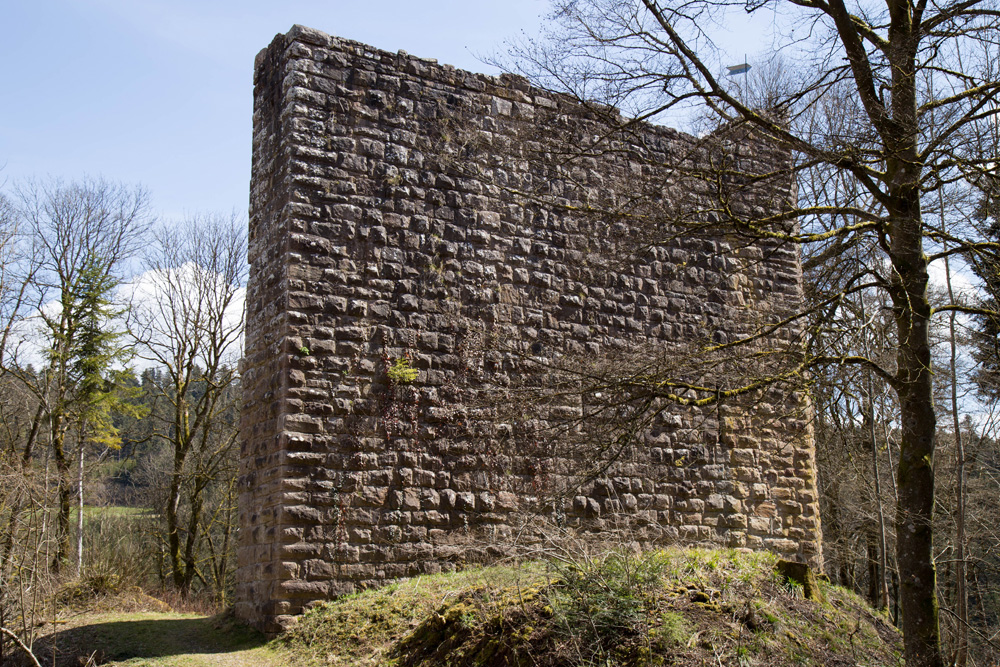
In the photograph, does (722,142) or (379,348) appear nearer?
(722,142)

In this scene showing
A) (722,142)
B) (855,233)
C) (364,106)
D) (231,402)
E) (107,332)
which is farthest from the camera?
(231,402)

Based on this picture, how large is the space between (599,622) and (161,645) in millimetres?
3927

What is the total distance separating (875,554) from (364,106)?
636 inches

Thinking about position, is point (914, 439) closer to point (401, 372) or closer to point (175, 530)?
point (401, 372)

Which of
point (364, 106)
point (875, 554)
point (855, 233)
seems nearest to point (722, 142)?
point (855, 233)

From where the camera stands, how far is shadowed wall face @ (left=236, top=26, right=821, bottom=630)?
7.01 meters

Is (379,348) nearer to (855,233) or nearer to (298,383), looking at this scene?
(298,383)

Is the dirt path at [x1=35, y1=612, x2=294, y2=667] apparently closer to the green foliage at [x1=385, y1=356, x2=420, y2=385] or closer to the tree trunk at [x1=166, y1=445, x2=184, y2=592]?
the green foliage at [x1=385, y1=356, x2=420, y2=385]

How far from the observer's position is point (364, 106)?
25.8ft

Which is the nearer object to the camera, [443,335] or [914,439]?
[914,439]

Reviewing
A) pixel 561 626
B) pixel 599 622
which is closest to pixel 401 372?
pixel 561 626

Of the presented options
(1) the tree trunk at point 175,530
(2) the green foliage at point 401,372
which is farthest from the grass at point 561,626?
(1) the tree trunk at point 175,530

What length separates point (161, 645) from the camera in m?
6.62

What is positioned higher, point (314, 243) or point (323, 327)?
point (314, 243)
